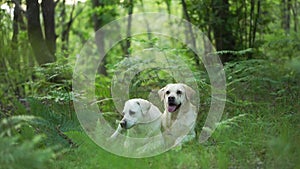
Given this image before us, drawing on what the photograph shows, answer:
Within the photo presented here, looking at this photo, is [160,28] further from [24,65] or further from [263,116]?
[263,116]

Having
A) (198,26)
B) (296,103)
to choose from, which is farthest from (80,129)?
(198,26)

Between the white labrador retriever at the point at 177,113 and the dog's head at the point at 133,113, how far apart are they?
0.35m

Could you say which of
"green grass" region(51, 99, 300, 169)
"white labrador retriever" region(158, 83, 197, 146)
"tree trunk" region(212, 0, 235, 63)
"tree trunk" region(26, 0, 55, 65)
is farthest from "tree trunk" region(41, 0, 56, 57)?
"green grass" region(51, 99, 300, 169)

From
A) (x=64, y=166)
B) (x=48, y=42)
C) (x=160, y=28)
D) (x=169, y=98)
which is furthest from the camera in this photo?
(x=160, y=28)

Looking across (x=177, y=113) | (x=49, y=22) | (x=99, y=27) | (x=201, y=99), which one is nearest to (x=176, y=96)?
(x=177, y=113)

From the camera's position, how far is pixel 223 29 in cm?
945

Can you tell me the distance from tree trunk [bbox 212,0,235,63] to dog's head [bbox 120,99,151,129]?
12.0 feet

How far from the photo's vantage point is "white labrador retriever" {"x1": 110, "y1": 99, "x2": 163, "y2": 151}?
19.0 feet

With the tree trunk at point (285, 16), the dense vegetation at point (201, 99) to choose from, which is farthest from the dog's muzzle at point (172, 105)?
the tree trunk at point (285, 16)

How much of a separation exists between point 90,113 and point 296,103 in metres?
3.09

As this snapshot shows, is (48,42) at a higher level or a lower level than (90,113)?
higher

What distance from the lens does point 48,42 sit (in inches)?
369

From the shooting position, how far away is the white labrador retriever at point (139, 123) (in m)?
5.78

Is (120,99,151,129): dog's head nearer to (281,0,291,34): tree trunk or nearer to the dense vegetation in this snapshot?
the dense vegetation
